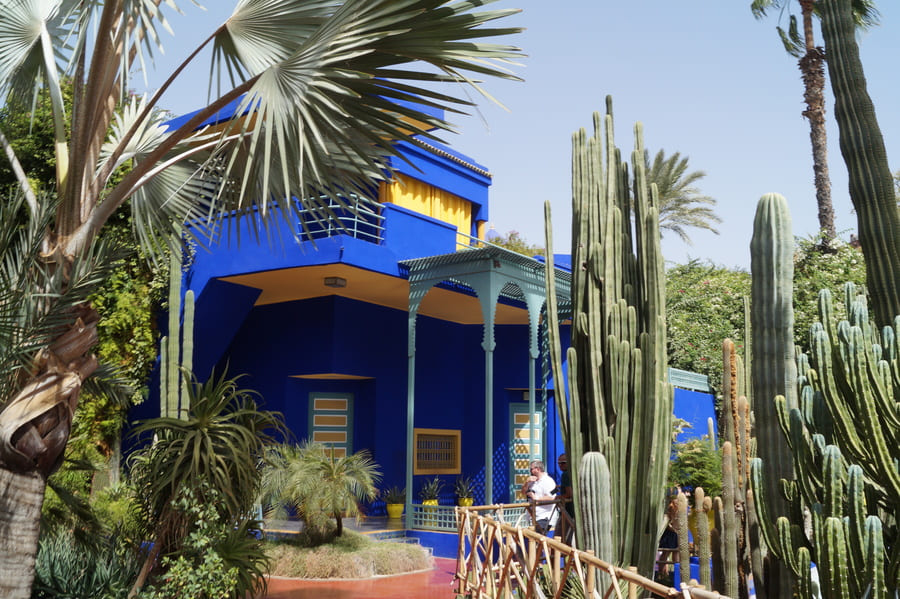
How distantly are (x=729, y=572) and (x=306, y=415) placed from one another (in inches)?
369

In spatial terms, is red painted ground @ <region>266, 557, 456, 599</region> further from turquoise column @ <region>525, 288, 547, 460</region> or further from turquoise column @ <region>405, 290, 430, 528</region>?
turquoise column @ <region>525, 288, 547, 460</region>

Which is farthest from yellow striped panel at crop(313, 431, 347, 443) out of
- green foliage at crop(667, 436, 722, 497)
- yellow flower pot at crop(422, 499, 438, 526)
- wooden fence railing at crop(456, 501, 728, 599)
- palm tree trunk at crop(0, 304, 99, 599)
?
palm tree trunk at crop(0, 304, 99, 599)

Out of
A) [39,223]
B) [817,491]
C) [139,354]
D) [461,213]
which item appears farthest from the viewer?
[461,213]

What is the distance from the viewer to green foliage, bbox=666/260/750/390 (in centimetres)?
2034

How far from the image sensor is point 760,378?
203 inches

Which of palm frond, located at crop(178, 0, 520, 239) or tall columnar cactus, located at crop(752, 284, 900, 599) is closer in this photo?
tall columnar cactus, located at crop(752, 284, 900, 599)

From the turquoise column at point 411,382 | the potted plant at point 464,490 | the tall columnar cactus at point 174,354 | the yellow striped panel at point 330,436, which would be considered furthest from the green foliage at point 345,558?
the potted plant at point 464,490

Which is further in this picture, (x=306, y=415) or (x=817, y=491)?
(x=306, y=415)

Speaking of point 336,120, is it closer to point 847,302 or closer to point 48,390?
point 48,390

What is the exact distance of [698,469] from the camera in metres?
12.1

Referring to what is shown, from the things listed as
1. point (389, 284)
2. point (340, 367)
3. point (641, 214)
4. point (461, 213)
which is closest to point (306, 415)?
point (340, 367)

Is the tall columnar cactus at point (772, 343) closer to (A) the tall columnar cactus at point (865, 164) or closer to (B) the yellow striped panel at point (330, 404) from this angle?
(A) the tall columnar cactus at point (865, 164)

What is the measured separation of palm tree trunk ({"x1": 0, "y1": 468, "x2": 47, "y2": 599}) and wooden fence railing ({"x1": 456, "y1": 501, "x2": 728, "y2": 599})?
3.14 metres

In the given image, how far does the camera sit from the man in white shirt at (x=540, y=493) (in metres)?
9.52
